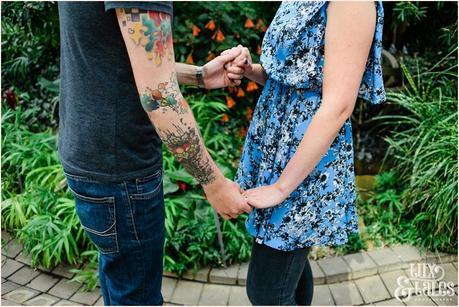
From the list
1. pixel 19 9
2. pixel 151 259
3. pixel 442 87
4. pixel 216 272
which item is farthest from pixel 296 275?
pixel 19 9

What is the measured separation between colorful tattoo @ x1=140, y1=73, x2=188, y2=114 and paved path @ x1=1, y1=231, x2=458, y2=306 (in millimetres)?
1602

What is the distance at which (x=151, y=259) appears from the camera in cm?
153

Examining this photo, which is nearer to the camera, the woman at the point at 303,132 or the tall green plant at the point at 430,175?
the woman at the point at 303,132

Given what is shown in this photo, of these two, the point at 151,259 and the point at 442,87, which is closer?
the point at 151,259

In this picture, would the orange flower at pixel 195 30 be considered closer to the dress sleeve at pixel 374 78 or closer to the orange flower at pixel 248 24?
the orange flower at pixel 248 24

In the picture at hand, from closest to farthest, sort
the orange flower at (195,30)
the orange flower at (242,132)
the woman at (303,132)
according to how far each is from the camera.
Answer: the woman at (303,132) → the orange flower at (195,30) → the orange flower at (242,132)

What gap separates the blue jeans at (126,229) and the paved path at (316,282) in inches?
38.4

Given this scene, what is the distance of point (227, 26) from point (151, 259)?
2451 mm

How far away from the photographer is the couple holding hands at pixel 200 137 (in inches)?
46.1

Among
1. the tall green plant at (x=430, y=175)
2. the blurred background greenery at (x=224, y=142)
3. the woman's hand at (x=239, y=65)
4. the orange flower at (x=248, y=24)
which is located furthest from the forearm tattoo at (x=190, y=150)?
the orange flower at (x=248, y=24)

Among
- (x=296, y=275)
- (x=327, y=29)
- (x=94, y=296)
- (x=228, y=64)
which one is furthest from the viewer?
(x=94, y=296)

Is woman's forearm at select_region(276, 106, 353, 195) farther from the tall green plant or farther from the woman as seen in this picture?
the tall green plant

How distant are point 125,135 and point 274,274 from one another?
695 mm

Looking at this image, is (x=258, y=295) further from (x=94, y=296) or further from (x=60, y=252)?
(x=60, y=252)
